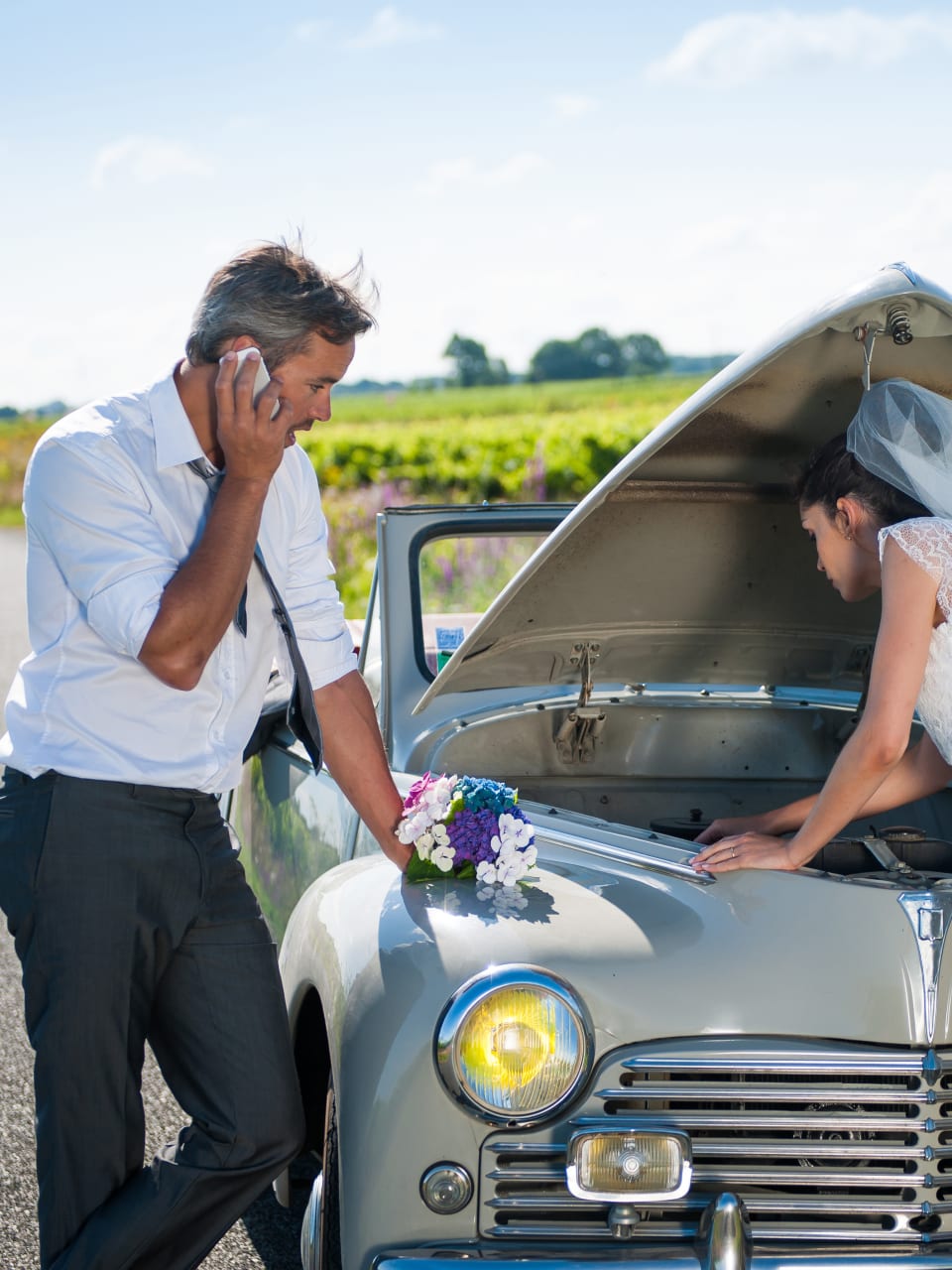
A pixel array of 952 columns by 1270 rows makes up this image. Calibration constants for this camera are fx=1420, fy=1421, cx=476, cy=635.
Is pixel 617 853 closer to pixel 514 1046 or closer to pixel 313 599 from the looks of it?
pixel 514 1046

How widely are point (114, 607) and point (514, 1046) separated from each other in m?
0.89

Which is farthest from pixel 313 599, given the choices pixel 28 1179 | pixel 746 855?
pixel 28 1179

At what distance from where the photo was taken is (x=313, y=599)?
270 centimetres

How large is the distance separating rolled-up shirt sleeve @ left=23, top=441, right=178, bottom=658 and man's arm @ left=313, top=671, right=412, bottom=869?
0.57 meters

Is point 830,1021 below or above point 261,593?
below

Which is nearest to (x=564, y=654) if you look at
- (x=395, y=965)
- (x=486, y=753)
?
(x=486, y=753)

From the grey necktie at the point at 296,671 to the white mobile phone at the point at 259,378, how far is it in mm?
169

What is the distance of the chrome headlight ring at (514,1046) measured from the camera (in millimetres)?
2117

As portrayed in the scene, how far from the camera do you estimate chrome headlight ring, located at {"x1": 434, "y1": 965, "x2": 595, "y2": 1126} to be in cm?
212

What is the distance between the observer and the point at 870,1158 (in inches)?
85.8

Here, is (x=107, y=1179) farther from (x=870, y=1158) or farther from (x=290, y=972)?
(x=870, y=1158)

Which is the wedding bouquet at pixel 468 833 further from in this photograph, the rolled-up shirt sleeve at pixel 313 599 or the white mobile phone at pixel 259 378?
the white mobile phone at pixel 259 378

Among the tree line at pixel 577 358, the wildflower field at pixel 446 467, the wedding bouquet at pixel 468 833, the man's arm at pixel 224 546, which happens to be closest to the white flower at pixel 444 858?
the wedding bouquet at pixel 468 833

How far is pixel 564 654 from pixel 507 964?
140cm
